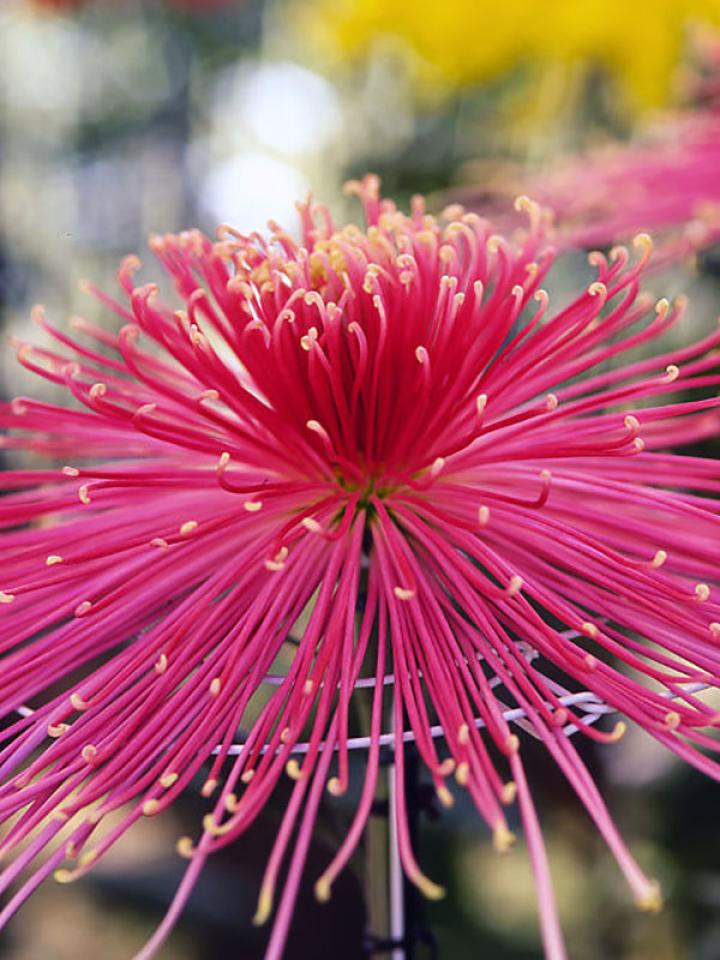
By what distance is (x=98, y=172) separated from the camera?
1727mm

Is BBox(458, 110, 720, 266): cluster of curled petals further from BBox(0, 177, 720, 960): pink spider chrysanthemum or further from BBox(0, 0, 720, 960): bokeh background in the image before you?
BBox(0, 177, 720, 960): pink spider chrysanthemum

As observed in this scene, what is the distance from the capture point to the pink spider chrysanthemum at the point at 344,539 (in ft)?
0.91

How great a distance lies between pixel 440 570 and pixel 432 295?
0.09 meters

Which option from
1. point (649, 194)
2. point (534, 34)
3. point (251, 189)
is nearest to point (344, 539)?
point (649, 194)

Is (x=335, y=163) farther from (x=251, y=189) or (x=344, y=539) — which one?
(x=344, y=539)

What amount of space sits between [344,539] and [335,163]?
91cm

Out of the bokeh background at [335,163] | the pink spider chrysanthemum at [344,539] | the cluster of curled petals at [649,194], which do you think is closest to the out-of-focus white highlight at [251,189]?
the bokeh background at [335,163]

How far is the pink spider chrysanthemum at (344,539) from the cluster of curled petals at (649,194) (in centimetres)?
13

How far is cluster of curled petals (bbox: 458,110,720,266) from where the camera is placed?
490 mm

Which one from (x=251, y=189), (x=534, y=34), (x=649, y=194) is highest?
(x=251, y=189)

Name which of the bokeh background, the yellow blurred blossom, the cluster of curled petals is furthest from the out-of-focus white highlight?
the cluster of curled petals

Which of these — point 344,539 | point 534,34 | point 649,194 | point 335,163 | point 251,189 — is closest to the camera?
point 344,539

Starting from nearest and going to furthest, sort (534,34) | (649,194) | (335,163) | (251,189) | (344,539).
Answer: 1. (344,539)
2. (649,194)
3. (534,34)
4. (335,163)
5. (251,189)

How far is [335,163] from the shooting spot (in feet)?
3.78
